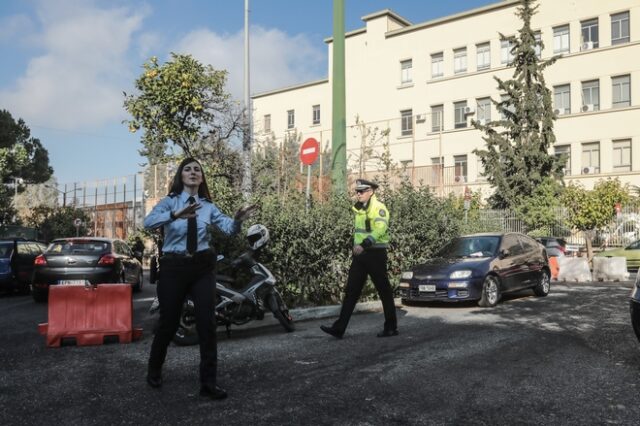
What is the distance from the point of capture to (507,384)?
17.3ft

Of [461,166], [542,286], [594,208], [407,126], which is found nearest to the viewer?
[542,286]

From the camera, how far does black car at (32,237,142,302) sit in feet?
41.1

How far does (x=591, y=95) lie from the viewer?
118 ft

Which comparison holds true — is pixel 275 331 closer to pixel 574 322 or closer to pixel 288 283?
pixel 288 283

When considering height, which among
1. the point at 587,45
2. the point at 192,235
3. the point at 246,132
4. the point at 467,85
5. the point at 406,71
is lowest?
the point at 192,235

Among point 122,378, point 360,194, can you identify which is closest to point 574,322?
point 360,194

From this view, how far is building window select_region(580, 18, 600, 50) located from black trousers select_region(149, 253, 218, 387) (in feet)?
120

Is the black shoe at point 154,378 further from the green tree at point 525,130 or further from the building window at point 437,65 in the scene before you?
the building window at point 437,65

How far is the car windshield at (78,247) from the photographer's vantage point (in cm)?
1282

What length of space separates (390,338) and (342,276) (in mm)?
3488

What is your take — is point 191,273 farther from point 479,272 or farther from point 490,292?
point 490,292

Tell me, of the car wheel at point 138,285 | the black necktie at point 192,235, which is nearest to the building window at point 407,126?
the car wheel at point 138,285

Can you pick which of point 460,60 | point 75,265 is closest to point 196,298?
point 75,265

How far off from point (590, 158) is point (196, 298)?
3552cm
